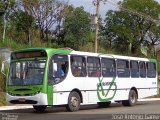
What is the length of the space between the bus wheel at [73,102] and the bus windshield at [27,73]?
192 centimetres

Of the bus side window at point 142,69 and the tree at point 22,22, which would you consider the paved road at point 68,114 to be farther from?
the tree at point 22,22

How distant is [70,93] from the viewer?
21.1m

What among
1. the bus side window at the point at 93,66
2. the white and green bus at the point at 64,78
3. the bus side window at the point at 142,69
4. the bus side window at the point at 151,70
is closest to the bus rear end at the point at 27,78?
the white and green bus at the point at 64,78

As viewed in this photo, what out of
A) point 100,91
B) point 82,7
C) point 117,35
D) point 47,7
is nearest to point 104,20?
point 117,35

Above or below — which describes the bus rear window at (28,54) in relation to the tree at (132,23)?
below

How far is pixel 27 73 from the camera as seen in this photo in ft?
66.4

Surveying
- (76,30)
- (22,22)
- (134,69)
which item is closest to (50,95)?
(134,69)

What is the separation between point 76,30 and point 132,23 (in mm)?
16984

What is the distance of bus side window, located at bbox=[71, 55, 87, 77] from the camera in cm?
2144

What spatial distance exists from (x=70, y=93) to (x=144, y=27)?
4094cm

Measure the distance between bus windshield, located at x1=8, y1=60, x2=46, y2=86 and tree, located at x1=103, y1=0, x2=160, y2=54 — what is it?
38589 millimetres

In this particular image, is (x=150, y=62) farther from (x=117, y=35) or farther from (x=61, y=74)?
(x=117, y=35)

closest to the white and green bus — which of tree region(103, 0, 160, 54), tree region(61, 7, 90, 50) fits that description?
tree region(61, 7, 90, 50)

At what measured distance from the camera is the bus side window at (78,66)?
21.4 m
